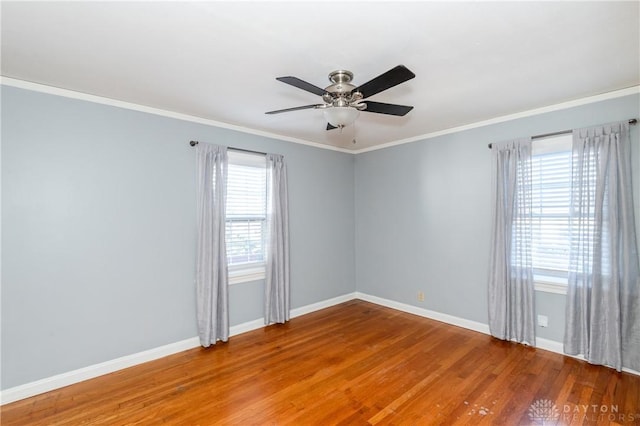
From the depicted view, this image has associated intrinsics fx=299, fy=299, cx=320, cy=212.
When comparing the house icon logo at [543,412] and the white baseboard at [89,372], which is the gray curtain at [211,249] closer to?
the white baseboard at [89,372]

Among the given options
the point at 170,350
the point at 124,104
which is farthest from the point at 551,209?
the point at 124,104

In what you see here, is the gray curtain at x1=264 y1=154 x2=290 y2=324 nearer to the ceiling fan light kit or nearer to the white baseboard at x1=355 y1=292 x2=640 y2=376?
the white baseboard at x1=355 y1=292 x2=640 y2=376

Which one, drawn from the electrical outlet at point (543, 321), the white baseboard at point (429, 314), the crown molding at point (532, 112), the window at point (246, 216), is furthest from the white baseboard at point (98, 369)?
the crown molding at point (532, 112)

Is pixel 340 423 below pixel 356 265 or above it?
below

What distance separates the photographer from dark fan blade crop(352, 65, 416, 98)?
179cm

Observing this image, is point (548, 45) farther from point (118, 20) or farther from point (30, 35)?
point (30, 35)

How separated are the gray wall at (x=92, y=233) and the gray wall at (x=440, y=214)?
7.60 ft

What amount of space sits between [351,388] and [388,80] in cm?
248

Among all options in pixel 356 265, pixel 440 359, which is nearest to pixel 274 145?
Result: pixel 356 265

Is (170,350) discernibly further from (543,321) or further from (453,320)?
(543,321)

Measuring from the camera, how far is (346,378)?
2.76m

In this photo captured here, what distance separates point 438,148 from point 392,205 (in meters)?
1.10

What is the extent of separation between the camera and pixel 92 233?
286cm

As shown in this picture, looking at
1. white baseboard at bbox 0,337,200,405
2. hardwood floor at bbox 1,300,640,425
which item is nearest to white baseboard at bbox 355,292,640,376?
hardwood floor at bbox 1,300,640,425
